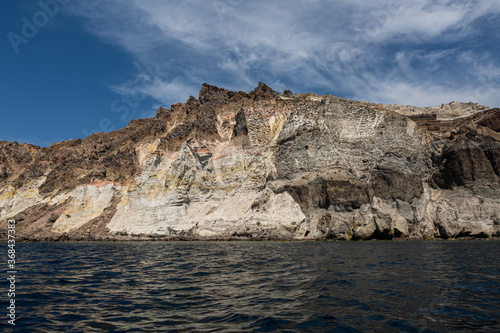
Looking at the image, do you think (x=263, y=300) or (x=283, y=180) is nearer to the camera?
(x=263, y=300)

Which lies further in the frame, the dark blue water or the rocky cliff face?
the rocky cliff face

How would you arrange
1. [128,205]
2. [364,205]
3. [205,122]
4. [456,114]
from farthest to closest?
1. [456,114]
2. [205,122]
3. [128,205]
4. [364,205]

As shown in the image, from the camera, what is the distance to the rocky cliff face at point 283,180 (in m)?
44.7

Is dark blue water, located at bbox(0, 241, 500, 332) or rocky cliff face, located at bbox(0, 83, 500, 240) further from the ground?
rocky cliff face, located at bbox(0, 83, 500, 240)

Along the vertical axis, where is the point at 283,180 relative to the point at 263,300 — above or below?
above

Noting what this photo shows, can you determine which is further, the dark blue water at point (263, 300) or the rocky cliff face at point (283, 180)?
the rocky cliff face at point (283, 180)

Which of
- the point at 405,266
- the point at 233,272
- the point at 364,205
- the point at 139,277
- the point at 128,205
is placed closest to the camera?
the point at 139,277

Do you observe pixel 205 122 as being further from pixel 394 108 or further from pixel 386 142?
pixel 394 108

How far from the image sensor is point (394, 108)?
79.7 metres

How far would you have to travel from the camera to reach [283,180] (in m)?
52.7

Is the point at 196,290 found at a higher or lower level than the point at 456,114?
lower

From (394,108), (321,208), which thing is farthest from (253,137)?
(394,108)

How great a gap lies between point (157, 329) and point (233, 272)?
7.63 meters

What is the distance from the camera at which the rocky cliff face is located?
4472 centimetres
